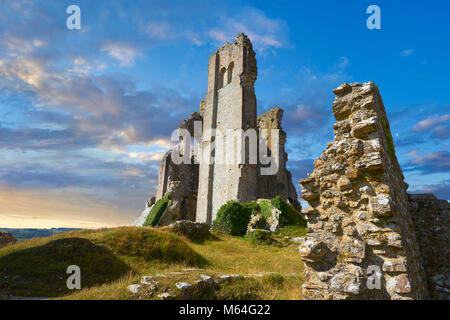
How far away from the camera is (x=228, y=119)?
22938 millimetres

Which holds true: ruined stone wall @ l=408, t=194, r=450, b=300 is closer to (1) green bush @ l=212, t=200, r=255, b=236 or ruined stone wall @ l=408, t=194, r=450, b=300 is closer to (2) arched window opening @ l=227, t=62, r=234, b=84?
(1) green bush @ l=212, t=200, r=255, b=236

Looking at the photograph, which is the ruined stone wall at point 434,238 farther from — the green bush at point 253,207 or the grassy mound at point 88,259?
the green bush at point 253,207

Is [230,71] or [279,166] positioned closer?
[279,166]

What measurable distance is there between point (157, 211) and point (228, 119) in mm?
11863

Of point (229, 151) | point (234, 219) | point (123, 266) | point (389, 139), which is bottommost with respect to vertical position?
point (123, 266)

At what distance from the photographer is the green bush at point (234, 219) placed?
17.1 meters

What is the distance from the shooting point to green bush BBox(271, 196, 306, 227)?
51.0ft

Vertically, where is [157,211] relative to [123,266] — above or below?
above

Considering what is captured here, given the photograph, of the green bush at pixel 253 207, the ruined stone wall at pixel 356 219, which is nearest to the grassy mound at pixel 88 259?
the ruined stone wall at pixel 356 219

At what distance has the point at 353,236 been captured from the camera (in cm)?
364

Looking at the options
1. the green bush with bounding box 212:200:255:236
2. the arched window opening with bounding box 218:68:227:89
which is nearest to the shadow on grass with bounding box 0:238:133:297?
the green bush with bounding box 212:200:255:236

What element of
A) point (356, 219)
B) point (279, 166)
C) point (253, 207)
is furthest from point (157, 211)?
point (356, 219)

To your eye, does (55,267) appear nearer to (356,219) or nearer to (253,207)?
(356,219)

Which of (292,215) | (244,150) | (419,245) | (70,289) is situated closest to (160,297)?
(70,289)
